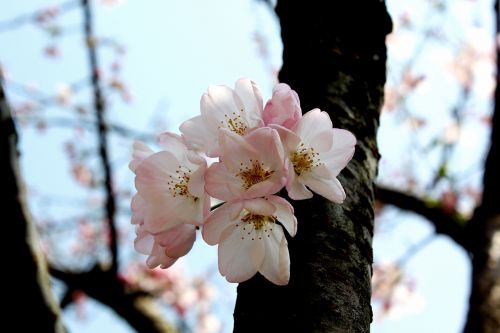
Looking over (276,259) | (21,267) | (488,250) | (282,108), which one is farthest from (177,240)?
(488,250)

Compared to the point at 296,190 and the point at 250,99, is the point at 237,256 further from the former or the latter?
the point at 250,99

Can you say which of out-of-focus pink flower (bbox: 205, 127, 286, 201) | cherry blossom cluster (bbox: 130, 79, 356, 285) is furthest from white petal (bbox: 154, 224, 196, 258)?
out-of-focus pink flower (bbox: 205, 127, 286, 201)

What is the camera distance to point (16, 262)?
1650mm

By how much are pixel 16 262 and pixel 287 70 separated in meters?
1.04

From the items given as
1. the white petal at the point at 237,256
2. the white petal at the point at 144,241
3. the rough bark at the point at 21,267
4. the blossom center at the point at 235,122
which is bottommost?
the rough bark at the point at 21,267

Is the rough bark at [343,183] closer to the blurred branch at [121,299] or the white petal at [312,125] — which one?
the white petal at [312,125]

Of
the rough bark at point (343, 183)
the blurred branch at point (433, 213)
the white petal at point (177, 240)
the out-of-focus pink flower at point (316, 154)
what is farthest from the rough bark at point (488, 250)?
the white petal at point (177, 240)

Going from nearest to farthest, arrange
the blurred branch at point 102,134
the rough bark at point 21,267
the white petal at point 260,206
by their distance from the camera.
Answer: the white petal at point 260,206 → the rough bark at point 21,267 → the blurred branch at point 102,134

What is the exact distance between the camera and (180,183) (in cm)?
91

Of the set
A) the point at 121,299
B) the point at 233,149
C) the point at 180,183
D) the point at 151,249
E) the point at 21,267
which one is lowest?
the point at 121,299

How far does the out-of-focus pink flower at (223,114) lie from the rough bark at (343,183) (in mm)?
184

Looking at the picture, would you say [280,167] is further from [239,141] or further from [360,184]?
[360,184]

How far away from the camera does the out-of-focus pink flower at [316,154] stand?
82cm

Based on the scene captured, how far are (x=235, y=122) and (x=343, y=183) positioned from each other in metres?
0.24
